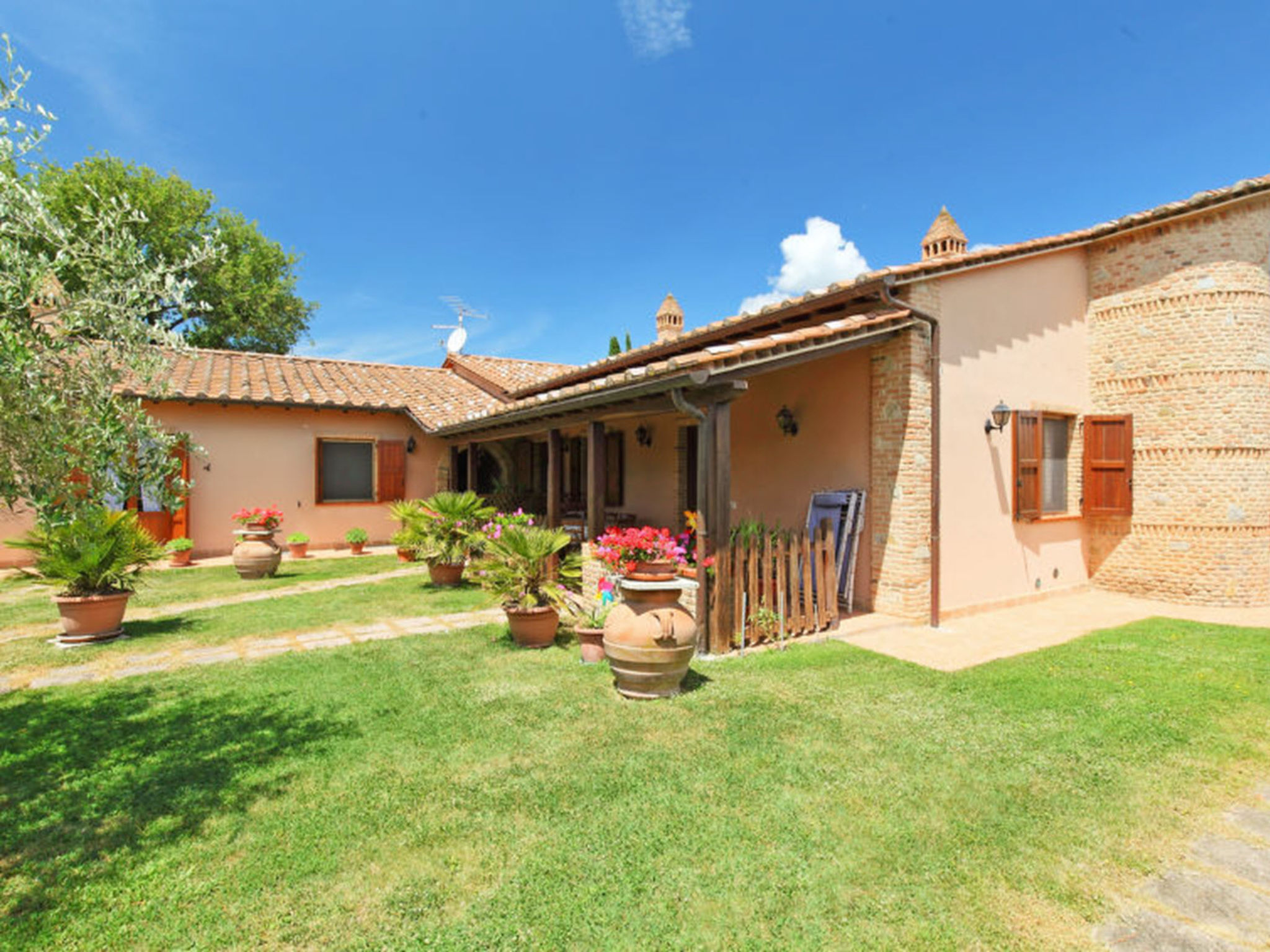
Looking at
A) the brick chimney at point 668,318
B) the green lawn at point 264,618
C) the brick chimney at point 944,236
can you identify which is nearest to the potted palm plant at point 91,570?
the green lawn at point 264,618

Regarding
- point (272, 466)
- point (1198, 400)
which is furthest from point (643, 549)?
point (272, 466)

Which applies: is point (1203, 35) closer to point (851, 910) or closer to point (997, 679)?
point (997, 679)

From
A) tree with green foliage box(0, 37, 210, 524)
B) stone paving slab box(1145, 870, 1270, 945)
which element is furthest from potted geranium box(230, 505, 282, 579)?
stone paving slab box(1145, 870, 1270, 945)

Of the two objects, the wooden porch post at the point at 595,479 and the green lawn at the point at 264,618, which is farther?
the wooden porch post at the point at 595,479

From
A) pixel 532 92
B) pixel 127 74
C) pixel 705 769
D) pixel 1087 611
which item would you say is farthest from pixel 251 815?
pixel 532 92

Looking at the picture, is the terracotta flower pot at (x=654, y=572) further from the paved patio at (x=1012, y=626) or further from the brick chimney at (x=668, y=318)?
the brick chimney at (x=668, y=318)

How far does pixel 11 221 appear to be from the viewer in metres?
2.71

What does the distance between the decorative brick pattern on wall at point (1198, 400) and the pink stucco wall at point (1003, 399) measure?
69 centimetres

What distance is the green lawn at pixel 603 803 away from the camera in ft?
8.04

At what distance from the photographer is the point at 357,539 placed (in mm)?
13836

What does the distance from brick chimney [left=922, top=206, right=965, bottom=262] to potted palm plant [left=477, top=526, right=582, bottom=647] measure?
32.7 feet

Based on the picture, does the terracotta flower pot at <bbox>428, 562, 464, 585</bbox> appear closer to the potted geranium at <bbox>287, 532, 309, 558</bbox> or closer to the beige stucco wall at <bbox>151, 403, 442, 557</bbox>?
the potted geranium at <bbox>287, 532, 309, 558</bbox>

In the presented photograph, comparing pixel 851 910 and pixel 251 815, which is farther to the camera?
pixel 251 815

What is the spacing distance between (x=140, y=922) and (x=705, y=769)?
109 inches
